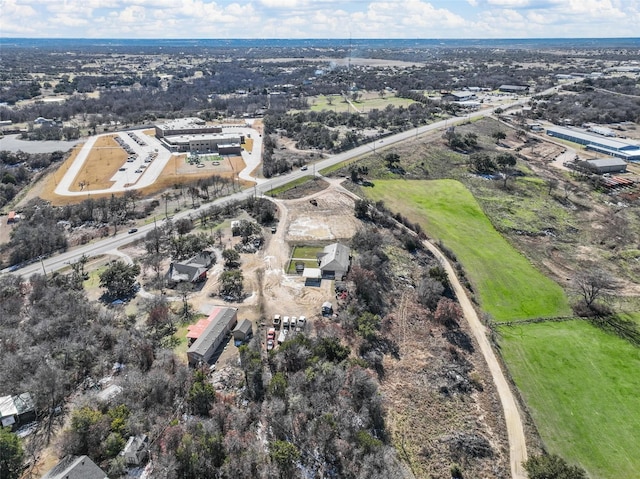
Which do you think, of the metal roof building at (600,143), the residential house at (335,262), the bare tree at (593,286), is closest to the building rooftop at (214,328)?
the residential house at (335,262)

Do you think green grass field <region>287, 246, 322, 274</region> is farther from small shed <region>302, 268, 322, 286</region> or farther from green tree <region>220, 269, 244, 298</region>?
green tree <region>220, 269, 244, 298</region>

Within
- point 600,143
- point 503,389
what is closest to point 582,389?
point 503,389

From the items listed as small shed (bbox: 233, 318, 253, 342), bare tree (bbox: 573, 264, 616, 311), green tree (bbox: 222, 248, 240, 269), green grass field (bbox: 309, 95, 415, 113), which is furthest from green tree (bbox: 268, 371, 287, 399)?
green grass field (bbox: 309, 95, 415, 113)

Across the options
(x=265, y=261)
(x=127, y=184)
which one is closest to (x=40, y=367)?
(x=265, y=261)

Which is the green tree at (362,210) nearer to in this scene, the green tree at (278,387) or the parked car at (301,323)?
the parked car at (301,323)

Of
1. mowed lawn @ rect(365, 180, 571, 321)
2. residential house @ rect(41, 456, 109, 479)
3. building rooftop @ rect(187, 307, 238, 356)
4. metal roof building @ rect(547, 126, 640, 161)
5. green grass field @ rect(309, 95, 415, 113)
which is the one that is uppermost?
green grass field @ rect(309, 95, 415, 113)

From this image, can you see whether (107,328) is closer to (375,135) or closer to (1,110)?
(375,135)
